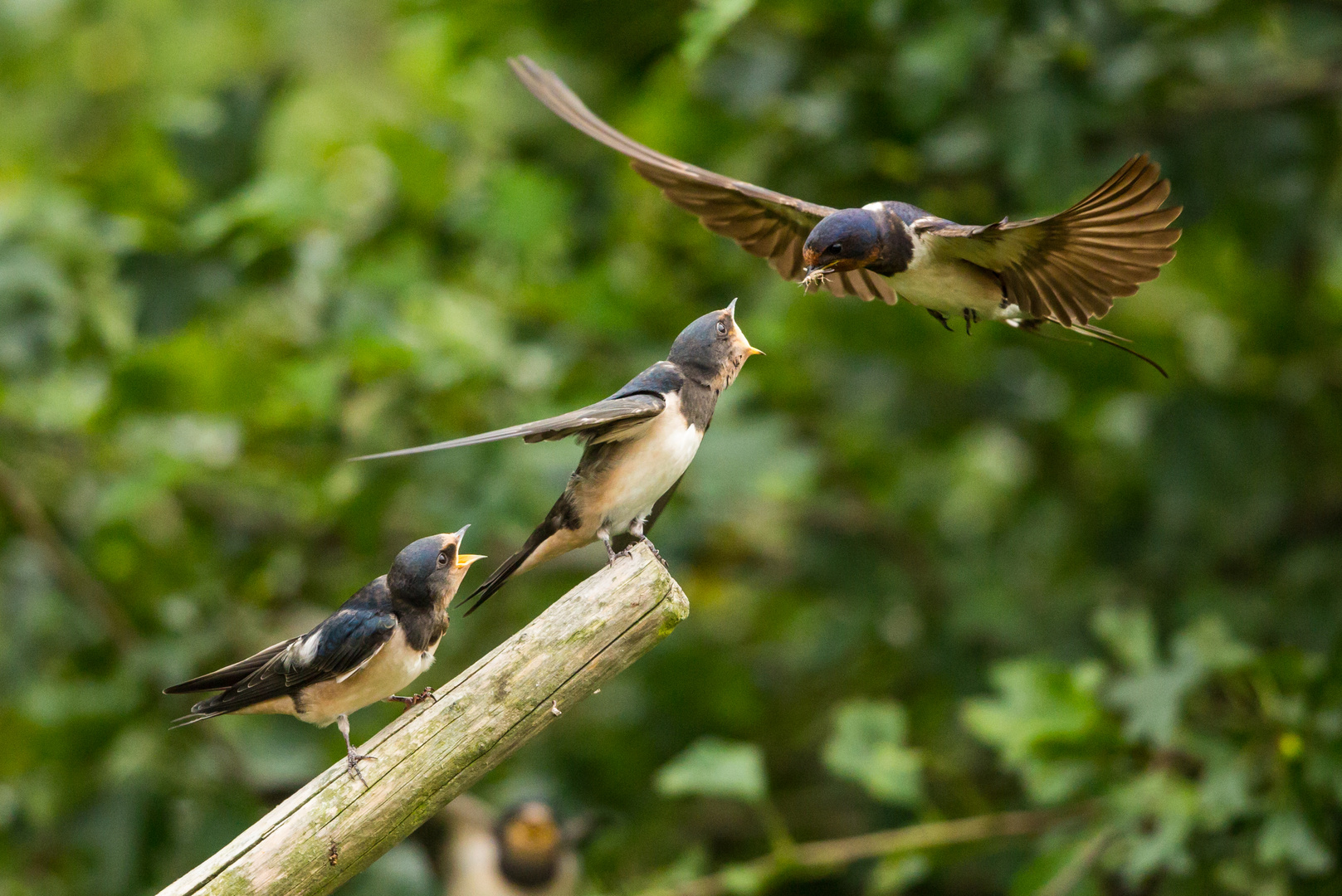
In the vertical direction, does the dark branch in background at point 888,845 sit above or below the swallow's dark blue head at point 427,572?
below

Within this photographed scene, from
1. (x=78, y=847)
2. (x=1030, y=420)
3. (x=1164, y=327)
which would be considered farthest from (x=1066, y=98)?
(x=78, y=847)

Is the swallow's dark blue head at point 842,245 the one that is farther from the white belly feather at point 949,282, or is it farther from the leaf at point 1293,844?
the leaf at point 1293,844

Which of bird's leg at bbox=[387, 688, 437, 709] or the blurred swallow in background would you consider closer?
the blurred swallow in background

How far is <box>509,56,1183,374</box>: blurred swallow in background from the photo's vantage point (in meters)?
1.75

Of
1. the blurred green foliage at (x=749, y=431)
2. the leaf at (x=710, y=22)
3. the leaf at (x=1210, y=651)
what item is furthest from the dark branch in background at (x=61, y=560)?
the leaf at (x=1210, y=651)

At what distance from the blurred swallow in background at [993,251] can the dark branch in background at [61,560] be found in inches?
123

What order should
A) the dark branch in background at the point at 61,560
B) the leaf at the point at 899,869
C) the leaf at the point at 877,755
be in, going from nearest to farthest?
1. the leaf at the point at 877,755
2. the leaf at the point at 899,869
3. the dark branch in background at the point at 61,560

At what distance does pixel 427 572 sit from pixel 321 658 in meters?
0.23

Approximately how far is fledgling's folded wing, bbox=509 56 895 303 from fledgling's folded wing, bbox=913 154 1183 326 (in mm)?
259

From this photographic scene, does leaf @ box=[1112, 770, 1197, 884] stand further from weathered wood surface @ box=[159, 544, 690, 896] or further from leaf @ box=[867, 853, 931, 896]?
weathered wood surface @ box=[159, 544, 690, 896]

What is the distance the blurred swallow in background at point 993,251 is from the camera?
5.75ft

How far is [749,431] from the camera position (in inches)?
170

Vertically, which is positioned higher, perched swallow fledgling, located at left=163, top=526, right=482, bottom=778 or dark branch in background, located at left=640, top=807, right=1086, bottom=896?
perched swallow fledgling, located at left=163, top=526, right=482, bottom=778

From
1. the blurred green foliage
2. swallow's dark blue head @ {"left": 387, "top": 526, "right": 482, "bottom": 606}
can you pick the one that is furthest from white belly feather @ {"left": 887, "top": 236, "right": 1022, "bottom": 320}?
the blurred green foliage
